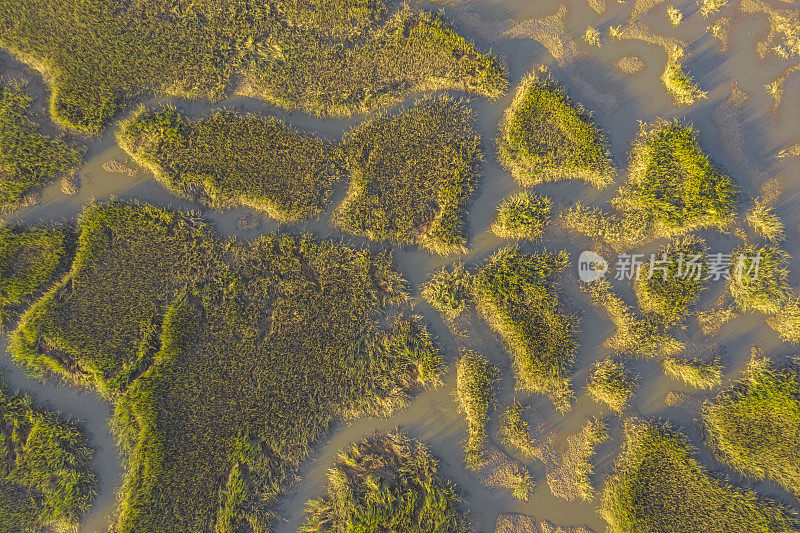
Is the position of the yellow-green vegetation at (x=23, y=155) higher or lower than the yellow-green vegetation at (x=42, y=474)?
higher

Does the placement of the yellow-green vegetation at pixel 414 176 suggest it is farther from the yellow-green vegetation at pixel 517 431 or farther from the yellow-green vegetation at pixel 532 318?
the yellow-green vegetation at pixel 517 431

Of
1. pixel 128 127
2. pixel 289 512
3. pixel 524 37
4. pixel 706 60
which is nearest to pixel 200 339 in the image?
pixel 289 512

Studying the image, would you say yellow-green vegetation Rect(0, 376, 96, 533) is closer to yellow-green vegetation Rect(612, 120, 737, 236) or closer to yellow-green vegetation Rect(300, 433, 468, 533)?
yellow-green vegetation Rect(300, 433, 468, 533)

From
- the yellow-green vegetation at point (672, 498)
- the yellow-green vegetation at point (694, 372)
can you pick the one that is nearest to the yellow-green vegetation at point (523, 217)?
the yellow-green vegetation at point (694, 372)

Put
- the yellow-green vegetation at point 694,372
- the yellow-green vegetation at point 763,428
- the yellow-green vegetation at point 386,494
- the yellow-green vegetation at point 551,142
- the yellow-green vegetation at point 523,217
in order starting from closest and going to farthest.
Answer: the yellow-green vegetation at point 386,494
the yellow-green vegetation at point 763,428
the yellow-green vegetation at point 694,372
the yellow-green vegetation at point 523,217
the yellow-green vegetation at point 551,142

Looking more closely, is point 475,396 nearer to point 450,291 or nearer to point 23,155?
point 450,291

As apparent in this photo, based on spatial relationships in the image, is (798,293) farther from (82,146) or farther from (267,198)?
(82,146)
